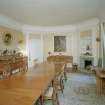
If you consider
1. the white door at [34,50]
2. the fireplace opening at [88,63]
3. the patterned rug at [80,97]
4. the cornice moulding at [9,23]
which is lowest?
the patterned rug at [80,97]

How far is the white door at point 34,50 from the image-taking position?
8.18 meters

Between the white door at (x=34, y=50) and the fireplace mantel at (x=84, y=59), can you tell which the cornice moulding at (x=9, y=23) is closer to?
the white door at (x=34, y=50)

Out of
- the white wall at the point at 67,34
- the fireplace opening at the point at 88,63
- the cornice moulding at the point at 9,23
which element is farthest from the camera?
the white wall at the point at 67,34

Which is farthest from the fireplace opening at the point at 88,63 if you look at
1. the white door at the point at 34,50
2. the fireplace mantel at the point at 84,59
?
the white door at the point at 34,50

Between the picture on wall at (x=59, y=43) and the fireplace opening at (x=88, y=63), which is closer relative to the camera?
the fireplace opening at (x=88, y=63)

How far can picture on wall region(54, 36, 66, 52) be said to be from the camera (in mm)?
8031

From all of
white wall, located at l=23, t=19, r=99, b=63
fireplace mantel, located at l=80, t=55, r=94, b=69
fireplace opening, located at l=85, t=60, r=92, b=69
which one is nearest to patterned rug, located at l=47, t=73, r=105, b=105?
fireplace mantel, located at l=80, t=55, r=94, b=69

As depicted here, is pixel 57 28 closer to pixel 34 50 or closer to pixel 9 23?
pixel 34 50

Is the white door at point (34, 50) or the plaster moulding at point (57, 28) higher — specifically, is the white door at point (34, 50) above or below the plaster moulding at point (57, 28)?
below

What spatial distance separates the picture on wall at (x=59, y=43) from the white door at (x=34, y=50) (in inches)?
40.7

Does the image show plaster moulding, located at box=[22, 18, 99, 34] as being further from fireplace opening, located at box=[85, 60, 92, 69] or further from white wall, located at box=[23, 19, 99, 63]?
fireplace opening, located at box=[85, 60, 92, 69]

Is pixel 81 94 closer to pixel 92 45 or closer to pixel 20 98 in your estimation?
pixel 20 98

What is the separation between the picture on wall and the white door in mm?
1034

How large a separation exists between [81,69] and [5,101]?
6.22 m
